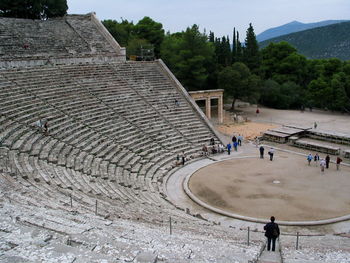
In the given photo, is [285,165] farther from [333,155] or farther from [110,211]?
[110,211]

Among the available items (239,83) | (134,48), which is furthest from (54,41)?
(239,83)

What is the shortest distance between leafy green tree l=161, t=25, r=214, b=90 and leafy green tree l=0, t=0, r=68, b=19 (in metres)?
12.1

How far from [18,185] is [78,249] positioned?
5.94m

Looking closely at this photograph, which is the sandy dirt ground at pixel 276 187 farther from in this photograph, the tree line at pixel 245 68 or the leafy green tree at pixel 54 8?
the leafy green tree at pixel 54 8

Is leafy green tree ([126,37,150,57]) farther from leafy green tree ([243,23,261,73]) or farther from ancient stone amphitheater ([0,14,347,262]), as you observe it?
leafy green tree ([243,23,261,73])

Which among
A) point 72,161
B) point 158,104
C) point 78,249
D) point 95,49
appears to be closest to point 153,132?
point 158,104

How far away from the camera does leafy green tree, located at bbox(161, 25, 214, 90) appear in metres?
36.3

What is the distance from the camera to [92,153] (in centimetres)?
1825

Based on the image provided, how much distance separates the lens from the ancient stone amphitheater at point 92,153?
7.12 meters

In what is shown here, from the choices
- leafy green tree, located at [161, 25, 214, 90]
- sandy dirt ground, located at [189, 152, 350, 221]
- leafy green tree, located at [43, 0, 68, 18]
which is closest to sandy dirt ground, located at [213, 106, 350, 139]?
leafy green tree, located at [161, 25, 214, 90]

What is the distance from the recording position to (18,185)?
36.4ft

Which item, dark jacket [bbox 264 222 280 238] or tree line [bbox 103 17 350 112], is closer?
dark jacket [bbox 264 222 280 238]

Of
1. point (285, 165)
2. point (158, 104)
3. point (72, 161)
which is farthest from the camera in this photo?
point (158, 104)

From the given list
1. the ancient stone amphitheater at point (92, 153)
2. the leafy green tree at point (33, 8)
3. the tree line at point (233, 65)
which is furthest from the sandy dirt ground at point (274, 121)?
the leafy green tree at point (33, 8)
